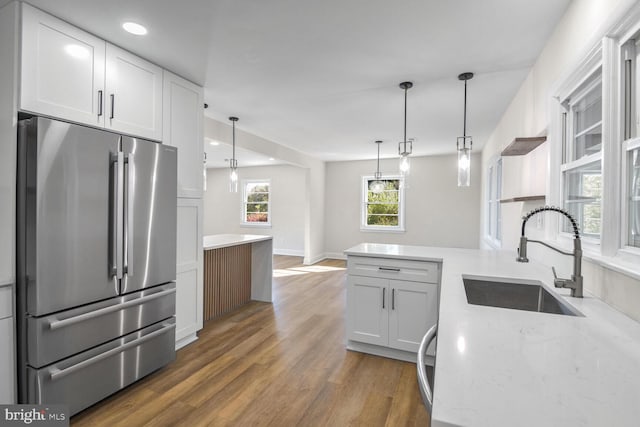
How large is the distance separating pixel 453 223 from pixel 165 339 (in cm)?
613

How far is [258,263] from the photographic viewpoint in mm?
A: 4449

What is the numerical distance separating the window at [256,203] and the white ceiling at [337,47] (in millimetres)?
4968

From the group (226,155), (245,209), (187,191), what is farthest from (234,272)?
(245,209)

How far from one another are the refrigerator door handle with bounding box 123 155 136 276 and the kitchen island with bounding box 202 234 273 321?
109 cm

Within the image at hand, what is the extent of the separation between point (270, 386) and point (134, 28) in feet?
8.55

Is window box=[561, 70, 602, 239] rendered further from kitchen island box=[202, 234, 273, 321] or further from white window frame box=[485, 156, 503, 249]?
kitchen island box=[202, 234, 273, 321]

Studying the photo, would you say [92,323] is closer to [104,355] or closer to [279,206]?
[104,355]

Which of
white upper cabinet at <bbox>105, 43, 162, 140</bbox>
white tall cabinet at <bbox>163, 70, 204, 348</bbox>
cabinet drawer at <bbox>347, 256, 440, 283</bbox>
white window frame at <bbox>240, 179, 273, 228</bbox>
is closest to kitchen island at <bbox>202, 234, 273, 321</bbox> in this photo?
white tall cabinet at <bbox>163, 70, 204, 348</bbox>

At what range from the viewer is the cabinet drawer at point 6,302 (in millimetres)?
1722

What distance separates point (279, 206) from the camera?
342 inches

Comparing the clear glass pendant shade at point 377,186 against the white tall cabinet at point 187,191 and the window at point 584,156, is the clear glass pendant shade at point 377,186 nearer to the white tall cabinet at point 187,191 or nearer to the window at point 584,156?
the white tall cabinet at point 187,191

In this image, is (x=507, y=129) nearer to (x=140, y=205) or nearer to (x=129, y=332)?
(x=140, y=205)

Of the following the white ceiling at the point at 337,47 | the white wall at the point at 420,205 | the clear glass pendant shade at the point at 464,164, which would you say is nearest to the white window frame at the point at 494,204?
the white ceiling at the point at 337,47

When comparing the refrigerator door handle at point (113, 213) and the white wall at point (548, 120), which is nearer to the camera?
the white wall at point (548, 120)
